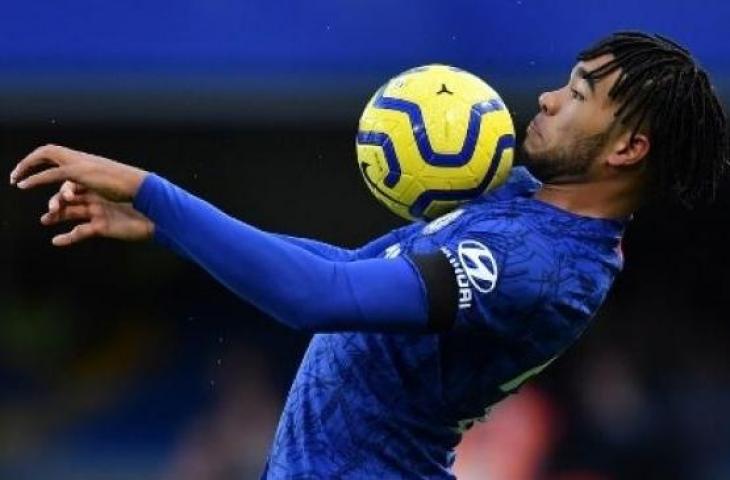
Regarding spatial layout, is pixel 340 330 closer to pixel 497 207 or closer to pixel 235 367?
pixel 497 207

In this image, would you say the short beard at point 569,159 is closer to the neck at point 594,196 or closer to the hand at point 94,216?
the neck at point 594,196

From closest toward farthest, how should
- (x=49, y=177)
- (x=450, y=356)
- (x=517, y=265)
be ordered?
(x=49, y=177) → (x=517, y=265) → (x=450, y=356)

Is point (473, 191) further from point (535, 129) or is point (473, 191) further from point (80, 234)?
point (80, 234)

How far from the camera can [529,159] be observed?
3.90 m

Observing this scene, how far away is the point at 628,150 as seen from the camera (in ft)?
12.8

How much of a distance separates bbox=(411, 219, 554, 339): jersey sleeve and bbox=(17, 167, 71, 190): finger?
696 millimetres

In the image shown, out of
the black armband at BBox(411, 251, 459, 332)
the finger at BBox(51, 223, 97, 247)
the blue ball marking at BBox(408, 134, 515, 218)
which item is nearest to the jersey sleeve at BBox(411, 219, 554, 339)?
the black armband at BBox(411, 251, 459, 332)

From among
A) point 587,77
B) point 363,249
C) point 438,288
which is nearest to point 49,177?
point 438,288

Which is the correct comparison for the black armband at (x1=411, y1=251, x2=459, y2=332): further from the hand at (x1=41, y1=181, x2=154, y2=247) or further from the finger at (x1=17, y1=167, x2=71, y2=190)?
the finger at (x1=17, y1=167, x2=71, y2=190)

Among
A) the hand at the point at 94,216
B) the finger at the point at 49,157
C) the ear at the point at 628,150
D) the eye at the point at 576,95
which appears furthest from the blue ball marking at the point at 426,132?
the finger at the point at 49,157

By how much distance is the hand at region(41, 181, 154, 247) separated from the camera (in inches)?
136

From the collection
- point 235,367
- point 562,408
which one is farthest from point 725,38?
point 235,367

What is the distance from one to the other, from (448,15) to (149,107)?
124 centimetres

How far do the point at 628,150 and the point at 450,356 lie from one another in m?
0.60
